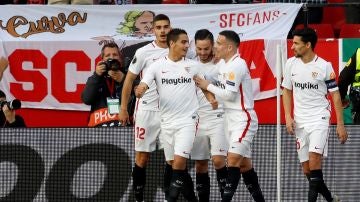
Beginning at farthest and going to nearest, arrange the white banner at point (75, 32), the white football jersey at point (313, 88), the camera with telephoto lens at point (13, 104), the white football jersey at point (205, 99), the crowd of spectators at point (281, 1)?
the crowd of spectators at point (281, 1), the white banner at point (75, 32), the camera with telephoto lens at point (13, 104), the white football jersey at point (205, 99), the white football jersey at point (313, 88)

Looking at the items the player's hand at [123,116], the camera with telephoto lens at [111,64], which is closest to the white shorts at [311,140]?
the player's hand at [123,116]

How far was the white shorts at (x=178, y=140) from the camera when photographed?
13.5m

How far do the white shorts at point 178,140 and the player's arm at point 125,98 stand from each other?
478mm

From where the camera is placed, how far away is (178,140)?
44.4 ft

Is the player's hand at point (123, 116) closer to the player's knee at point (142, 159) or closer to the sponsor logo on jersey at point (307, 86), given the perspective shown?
the player's knee at point (142, 159)

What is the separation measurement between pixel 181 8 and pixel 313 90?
5.57 metres

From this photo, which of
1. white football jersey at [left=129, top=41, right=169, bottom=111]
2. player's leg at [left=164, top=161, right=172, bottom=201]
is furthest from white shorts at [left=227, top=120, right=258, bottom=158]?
white football jersey at [left=129, top=41, right=169, bottom=111]

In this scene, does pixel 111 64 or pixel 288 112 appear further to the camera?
pixel 111 64

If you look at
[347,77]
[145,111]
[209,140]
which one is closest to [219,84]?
[209,140]

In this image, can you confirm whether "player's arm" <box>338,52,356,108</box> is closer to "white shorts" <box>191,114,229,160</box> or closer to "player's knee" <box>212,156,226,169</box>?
"white shorts" <box>191,114,229,160</box>

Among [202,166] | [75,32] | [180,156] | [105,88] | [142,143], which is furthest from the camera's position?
[75,32]

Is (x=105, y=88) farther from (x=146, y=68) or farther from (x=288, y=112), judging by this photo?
(x=288, y=112)

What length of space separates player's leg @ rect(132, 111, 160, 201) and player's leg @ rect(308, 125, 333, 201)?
1.89 m

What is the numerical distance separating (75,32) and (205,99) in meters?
5.18
